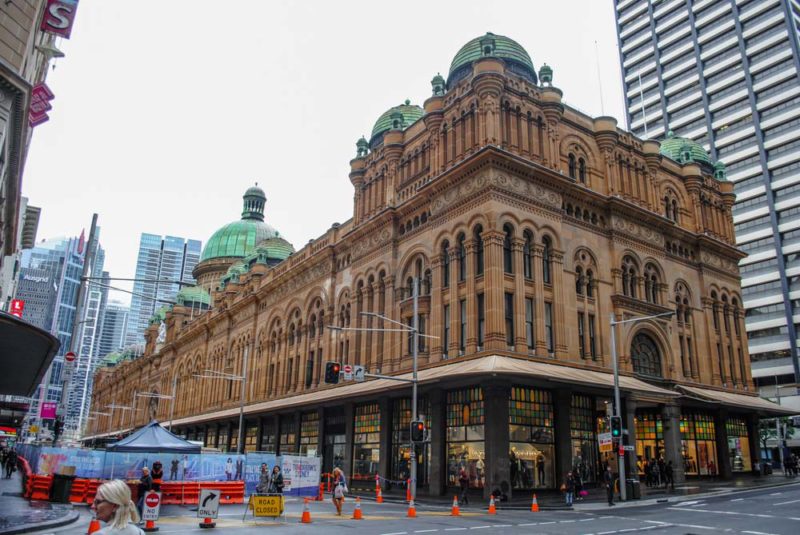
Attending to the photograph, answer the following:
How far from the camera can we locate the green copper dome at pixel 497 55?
43.2m

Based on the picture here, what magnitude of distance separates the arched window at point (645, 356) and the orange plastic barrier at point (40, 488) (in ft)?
111

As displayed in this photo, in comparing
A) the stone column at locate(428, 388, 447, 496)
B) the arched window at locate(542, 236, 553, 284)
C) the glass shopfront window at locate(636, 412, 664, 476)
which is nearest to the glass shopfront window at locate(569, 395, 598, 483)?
the glass shopfront window at locate(636, 412, 664, 476)

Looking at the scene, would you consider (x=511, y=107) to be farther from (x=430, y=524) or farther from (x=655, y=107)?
(x=655, y=107)

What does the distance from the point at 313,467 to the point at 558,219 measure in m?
20.6

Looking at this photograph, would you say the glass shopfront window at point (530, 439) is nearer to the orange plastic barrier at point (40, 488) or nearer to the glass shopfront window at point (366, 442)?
the glass shopfront window at point (366, 442)

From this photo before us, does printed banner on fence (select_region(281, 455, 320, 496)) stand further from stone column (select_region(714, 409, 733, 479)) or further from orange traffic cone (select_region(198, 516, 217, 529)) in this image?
stone column (select_region(714, 409, 733, 479))

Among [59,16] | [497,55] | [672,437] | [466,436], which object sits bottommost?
[466,436]

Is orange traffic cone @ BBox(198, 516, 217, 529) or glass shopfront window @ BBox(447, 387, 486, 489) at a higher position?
glass shopfront window @ BBox(447, 387, 486, 489)

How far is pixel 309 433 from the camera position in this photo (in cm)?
4991

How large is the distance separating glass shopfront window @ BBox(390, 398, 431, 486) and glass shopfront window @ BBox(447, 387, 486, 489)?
7.46ft

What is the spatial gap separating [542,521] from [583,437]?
14.3 meters

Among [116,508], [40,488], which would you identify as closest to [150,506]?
[40,488]

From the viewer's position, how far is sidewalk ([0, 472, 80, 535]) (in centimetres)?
1803

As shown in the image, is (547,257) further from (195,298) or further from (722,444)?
(195,298)
